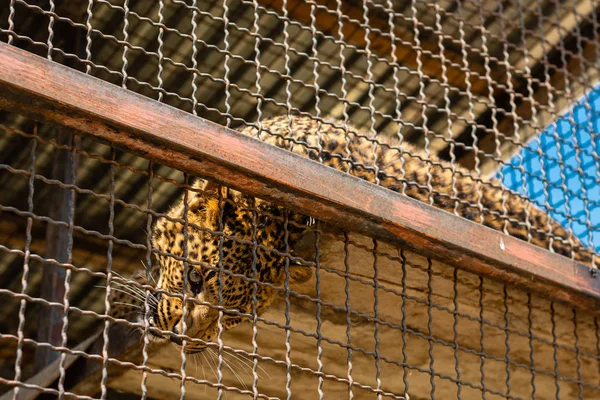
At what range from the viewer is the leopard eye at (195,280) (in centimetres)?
409

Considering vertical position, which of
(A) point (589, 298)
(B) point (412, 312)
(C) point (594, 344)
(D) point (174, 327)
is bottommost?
(D) point (174, 327)

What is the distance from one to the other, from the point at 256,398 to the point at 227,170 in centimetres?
70

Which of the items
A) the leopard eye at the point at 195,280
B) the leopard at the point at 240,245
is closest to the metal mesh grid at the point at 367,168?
the leopard at the point at 240,245

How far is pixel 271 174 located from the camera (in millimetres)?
3006

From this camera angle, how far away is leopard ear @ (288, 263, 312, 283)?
4024 mm

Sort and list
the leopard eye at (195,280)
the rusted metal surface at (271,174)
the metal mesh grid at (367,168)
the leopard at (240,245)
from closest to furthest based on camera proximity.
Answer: the rusted metal surface at (271,174)
the metal mesh grid at (367,168)
the leopard at (240,245)
the leopard eye at (195,280)

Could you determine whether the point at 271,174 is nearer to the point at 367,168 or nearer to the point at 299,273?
the point at 367,168

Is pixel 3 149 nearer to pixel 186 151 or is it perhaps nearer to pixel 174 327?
pixel 174 327

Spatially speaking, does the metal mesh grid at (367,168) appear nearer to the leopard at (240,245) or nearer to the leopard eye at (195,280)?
the leopard at (240,245)

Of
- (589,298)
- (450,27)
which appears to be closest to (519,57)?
(450,27)

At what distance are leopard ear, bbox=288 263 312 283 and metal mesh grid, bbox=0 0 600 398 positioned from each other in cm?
13

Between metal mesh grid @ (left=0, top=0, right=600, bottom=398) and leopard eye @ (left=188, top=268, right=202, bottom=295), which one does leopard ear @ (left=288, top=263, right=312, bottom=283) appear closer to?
metal mesh grid @ (left=0, top=0, right=600, bottom=398)

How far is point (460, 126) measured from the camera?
6.30 meters

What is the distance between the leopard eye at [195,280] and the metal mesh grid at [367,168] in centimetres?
21
